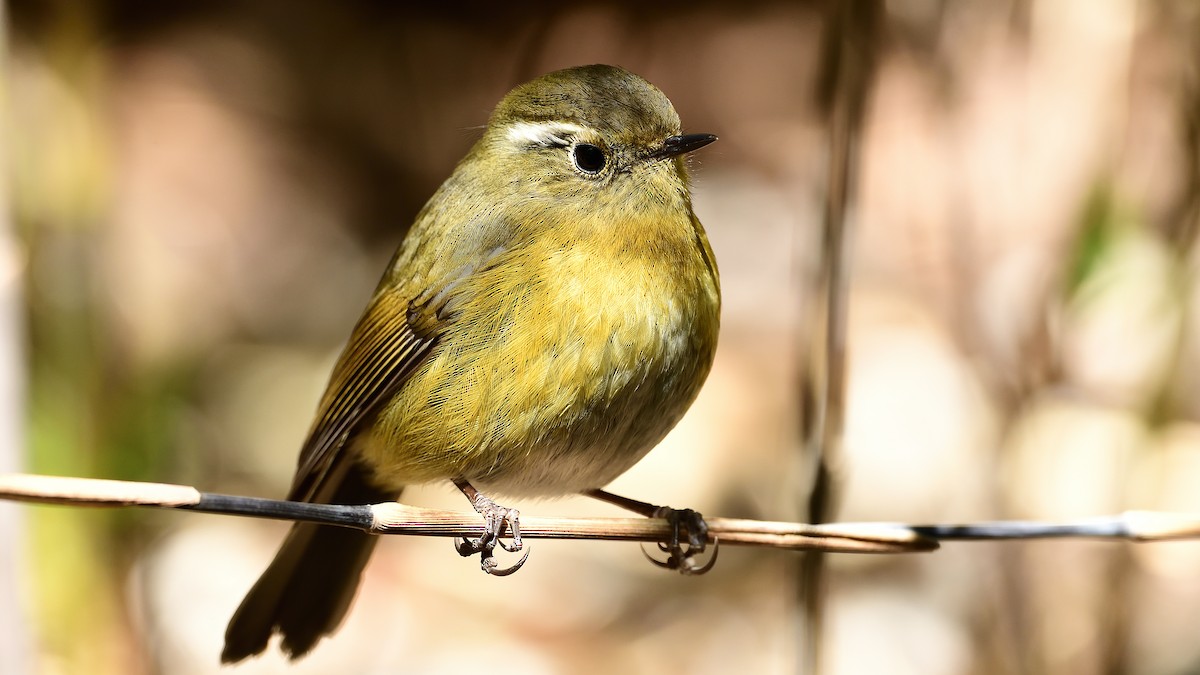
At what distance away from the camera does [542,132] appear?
229 centimetres

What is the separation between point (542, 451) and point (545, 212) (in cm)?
45

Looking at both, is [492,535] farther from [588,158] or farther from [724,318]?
[724,318]

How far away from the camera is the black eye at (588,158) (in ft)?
7.36

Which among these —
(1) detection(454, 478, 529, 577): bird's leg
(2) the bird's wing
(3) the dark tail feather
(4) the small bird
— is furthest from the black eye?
(3) the dark tail feather

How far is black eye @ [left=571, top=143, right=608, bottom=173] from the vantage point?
2.24 meters

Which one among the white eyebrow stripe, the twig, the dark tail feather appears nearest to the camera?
the twig

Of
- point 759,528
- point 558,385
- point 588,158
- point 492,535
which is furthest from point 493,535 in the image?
point 588,158

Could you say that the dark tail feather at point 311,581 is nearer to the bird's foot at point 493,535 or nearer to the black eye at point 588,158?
the bird's foot at point 493,535

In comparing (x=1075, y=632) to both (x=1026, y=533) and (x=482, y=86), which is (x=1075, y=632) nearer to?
(x=1026, y=533)

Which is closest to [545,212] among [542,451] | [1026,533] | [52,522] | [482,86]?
[542,451]

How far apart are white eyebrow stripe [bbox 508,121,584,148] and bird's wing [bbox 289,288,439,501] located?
383mm

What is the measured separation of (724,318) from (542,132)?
279 cm

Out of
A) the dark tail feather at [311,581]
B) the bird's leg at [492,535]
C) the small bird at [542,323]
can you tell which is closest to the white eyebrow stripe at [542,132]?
the small bird at [542,323]

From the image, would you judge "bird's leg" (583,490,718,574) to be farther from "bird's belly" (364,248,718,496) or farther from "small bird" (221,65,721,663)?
"bird's belly" (364,248,718,496)
